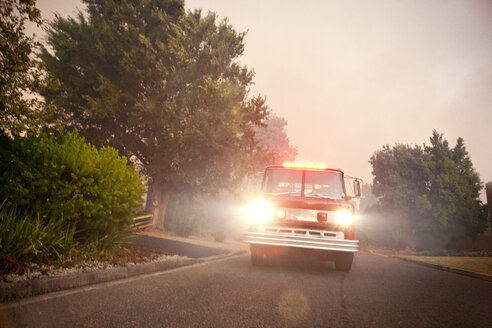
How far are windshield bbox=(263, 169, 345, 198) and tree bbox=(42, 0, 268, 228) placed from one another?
8171 mm

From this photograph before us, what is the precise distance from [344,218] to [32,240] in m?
5.50

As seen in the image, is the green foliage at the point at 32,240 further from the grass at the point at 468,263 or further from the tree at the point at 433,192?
the tree at the point at 433,192

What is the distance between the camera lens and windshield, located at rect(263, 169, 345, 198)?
25.0 ft

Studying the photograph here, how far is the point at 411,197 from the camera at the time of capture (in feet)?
113

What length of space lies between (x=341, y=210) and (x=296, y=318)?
11.5ft

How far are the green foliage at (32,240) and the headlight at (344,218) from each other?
4.99 meters

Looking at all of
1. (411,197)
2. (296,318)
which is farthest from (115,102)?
(411,197)

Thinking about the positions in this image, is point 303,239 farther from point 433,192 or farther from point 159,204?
point 433,192

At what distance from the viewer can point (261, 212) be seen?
6809mm

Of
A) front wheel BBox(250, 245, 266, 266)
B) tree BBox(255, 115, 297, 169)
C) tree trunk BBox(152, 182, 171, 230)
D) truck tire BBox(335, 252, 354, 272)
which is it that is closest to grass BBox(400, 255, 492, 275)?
truck tire BBox(335, 252, 354, 272)

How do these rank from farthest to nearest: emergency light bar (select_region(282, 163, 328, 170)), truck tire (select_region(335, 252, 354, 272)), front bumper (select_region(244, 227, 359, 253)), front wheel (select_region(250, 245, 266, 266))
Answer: emergency light bar (select_region(282, 163, 328, 170)) → front wheel (select_region(250, 245, 266, 266)) → truck tire (select_region(335, 252, 354, 272)) → front bumper (select_region(244, 227, 359, 253))

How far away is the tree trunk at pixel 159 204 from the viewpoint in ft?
57.4

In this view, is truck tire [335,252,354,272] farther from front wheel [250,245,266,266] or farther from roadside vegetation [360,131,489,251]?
roadside vegetation [360,131,489,251]

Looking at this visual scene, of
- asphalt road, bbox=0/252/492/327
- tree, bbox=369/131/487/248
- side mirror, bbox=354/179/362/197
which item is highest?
tree, bbox=369/131/487/248
